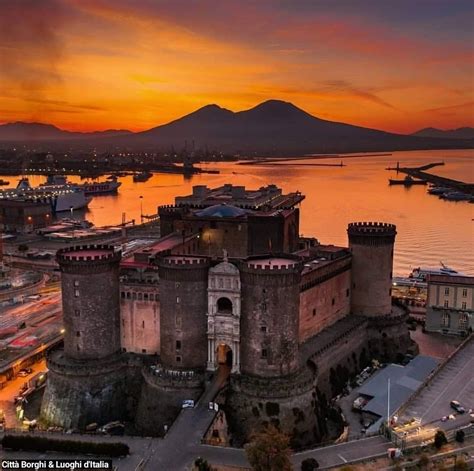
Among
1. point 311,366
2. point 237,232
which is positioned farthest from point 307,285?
point 237,232

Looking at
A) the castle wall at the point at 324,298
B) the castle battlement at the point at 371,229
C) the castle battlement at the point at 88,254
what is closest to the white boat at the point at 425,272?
the castle battlement at the point at 371,229

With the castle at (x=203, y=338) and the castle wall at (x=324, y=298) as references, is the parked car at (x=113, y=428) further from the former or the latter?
the castle wall at (x=324, y=298)

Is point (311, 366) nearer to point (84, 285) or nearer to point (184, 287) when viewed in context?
point (184, 287)

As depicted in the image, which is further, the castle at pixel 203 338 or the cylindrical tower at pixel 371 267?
the cylindrical tower at pixel 371 267

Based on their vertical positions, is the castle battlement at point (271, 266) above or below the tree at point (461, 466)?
above

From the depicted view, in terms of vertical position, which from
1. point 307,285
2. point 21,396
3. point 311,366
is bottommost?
point 21,396

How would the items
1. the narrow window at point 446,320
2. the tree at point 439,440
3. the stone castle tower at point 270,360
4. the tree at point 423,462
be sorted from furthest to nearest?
the narrow window at point 446,320, the stone castle tower at point 270,360, the tree at point 439,440, the tree at point 423,462

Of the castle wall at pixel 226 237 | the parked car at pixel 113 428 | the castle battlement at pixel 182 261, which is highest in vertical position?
the castle battlement at pixel 182 261

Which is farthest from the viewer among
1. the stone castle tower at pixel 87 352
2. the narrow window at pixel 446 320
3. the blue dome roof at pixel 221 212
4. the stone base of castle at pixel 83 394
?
the blue dome roof at pixel 221 212
